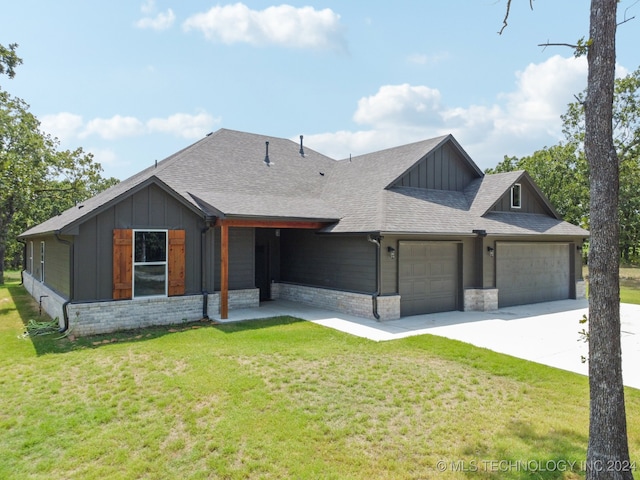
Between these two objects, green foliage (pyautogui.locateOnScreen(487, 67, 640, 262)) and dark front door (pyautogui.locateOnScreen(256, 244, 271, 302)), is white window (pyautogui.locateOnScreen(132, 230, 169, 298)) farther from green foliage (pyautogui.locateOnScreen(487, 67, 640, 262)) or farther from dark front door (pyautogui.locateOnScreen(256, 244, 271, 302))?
green foliage (pyautogui.locateOnScreen(487, 67, 640, 262))

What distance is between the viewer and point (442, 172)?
15.9 metres

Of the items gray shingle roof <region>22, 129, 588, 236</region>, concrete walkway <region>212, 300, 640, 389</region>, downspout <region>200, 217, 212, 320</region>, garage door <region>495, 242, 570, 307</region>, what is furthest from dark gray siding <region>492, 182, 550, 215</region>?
downspout <region>200, 217, 212, 320</region>

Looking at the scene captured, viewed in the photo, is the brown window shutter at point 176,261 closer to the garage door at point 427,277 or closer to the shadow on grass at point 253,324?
the shadow on grass at point 253,324

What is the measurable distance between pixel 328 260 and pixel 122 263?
6206mm

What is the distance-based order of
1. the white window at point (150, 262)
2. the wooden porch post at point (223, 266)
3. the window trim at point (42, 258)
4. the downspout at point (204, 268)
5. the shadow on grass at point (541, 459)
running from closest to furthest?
the shadow on grass at point (541, 459) → the white window at point (150, 262) → the wooden porch post at point (223, 266) → the downspout at point (204, 268) → the window trim at point (42, 258)

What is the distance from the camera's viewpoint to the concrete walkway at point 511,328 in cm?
828

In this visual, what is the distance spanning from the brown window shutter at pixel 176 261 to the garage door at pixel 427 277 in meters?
6.24

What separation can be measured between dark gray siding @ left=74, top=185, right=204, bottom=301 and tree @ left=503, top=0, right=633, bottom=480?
9844mm

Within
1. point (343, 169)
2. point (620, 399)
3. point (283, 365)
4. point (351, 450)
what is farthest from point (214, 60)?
point (620, 399)

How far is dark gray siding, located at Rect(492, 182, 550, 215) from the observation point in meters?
15.6

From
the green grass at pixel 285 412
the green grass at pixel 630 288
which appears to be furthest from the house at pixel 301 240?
the green grass at pixel 285 412

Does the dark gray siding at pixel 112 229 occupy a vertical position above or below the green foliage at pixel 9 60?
below

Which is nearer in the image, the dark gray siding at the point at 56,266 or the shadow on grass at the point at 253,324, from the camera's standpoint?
the shadow on grass at the point at 253,324

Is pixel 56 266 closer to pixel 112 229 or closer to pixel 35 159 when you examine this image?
pixel 112 229
